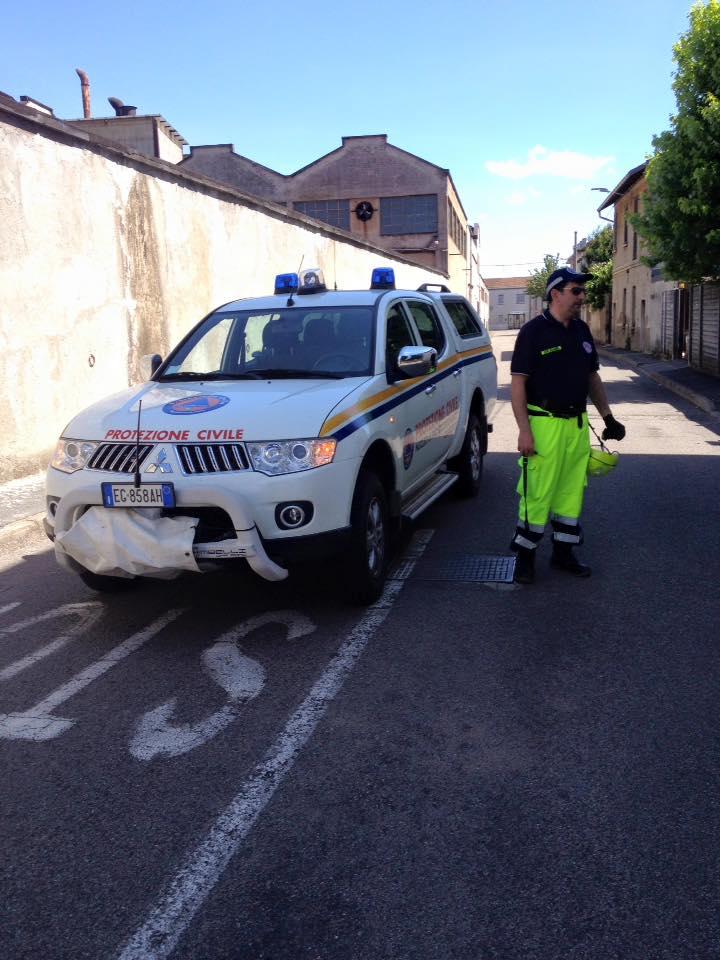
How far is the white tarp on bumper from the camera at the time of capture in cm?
460

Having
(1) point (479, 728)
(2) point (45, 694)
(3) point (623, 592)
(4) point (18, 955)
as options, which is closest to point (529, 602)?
(3) point (623, 592)

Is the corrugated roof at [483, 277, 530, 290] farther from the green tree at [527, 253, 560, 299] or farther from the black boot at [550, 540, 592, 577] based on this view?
the black boot at [550, 540, 592, 577]

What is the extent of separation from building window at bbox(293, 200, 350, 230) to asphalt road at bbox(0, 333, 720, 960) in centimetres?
4557

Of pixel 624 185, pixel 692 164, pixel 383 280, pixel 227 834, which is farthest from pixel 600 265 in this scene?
pixel 227 834

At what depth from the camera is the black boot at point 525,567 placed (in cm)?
578

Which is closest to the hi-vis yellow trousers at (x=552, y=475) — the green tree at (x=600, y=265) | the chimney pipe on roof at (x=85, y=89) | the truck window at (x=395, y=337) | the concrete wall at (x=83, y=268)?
the truck window at (x=395, y=337)

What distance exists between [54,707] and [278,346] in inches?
114

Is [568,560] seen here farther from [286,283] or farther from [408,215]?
[408,215]

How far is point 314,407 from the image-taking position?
16.2 feet

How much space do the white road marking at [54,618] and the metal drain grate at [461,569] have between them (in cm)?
195

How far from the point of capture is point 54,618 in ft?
17.9

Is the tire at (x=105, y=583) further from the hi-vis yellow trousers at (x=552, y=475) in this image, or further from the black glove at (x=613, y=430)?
the black glove at (x=613, y=430)

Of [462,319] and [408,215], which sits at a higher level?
[408,215]

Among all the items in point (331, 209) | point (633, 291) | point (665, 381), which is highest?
point (331, 209)
